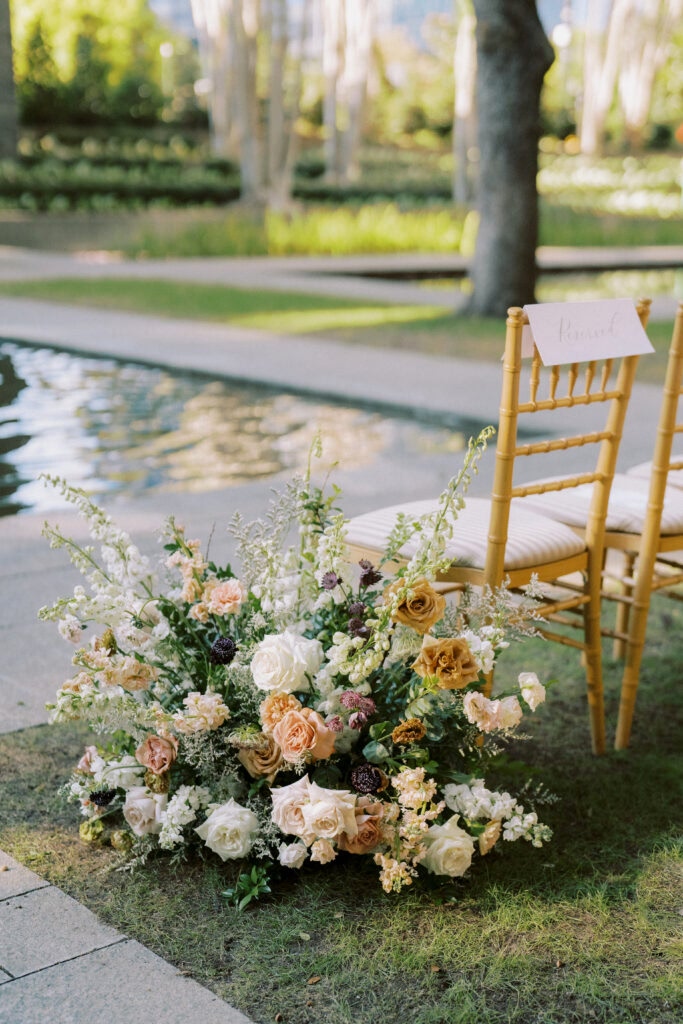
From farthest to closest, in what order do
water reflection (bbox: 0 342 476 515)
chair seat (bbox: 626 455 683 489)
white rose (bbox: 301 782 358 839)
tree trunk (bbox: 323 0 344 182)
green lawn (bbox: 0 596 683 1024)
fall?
tree trunk (bbox: 323 0 344 182) → water reflection (bbox: 0 342 476 515) → chair seat (bbox: 626 455 683 489) → white rose (bbox: 301 782 358 839) → green lawn (bbox: 0 596 683 1024)

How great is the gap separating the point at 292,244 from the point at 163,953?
17.2m

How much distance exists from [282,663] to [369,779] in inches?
12.0

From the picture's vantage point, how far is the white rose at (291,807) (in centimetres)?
263

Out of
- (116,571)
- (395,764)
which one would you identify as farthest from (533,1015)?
(116,571)

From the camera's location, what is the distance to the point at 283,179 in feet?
77.1

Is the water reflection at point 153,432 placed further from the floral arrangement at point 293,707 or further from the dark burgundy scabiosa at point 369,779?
the dark burgundy scabiosa at point 369,779

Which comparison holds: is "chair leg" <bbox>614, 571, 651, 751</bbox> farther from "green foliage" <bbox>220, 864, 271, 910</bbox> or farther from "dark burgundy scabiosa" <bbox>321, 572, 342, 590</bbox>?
"green foliage" <bbox>220, 864, 271, 910</bbox>

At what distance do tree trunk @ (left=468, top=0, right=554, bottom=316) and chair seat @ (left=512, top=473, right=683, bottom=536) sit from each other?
25.0 ft

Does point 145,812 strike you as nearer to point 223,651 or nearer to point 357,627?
point 223,651

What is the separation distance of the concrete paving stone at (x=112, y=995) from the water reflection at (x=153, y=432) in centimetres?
Result: 355

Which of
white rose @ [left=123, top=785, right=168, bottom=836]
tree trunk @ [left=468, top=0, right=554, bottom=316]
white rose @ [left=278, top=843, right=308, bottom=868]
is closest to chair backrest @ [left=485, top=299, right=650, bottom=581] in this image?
white rose @ [left=278, top=843, right=308, bottom=868]

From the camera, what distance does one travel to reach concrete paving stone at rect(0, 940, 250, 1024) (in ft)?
7.30

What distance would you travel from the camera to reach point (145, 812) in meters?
2.80

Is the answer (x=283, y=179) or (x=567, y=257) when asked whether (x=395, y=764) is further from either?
(x=283, y=179)
